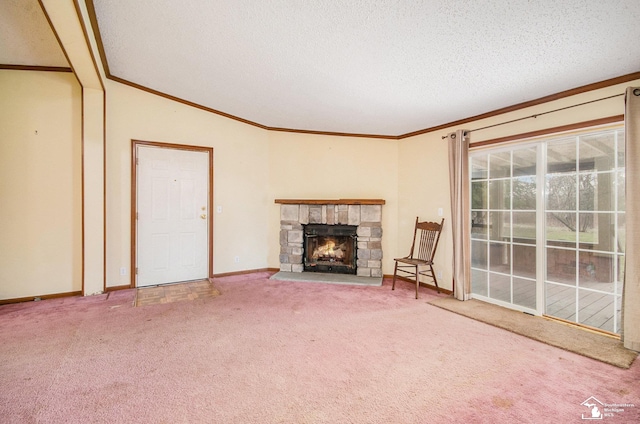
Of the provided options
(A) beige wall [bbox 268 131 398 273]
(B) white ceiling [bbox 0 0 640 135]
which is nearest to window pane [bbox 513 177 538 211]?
(B) white ceiling [bbox 0 0 640 135]

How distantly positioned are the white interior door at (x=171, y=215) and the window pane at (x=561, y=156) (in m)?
4.37

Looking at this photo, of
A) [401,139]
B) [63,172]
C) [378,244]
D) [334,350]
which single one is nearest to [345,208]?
[378,244]

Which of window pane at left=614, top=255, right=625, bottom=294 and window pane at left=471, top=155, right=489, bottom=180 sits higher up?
window pane at left=471, top=155, right=489, bottom=180

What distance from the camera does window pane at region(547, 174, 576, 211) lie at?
2930 mm

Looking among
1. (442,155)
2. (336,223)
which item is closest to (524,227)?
(442,155)

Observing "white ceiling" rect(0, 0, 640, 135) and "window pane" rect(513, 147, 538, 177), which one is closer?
"white ceiling" rect(0, 0, 640, 135)

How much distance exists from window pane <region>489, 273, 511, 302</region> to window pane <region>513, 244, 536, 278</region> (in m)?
0.17

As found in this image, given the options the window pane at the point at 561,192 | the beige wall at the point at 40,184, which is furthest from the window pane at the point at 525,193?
the beige wall at the point at 40,184

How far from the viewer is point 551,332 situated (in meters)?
2.73

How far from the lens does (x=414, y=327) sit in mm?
2826

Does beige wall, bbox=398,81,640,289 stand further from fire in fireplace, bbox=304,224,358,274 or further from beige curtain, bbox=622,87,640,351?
fire in fireplace, bbox=304,224,358,274

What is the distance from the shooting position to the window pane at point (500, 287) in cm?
347

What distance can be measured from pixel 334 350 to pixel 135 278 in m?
3.01

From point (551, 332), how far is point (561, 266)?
2.37 feet
